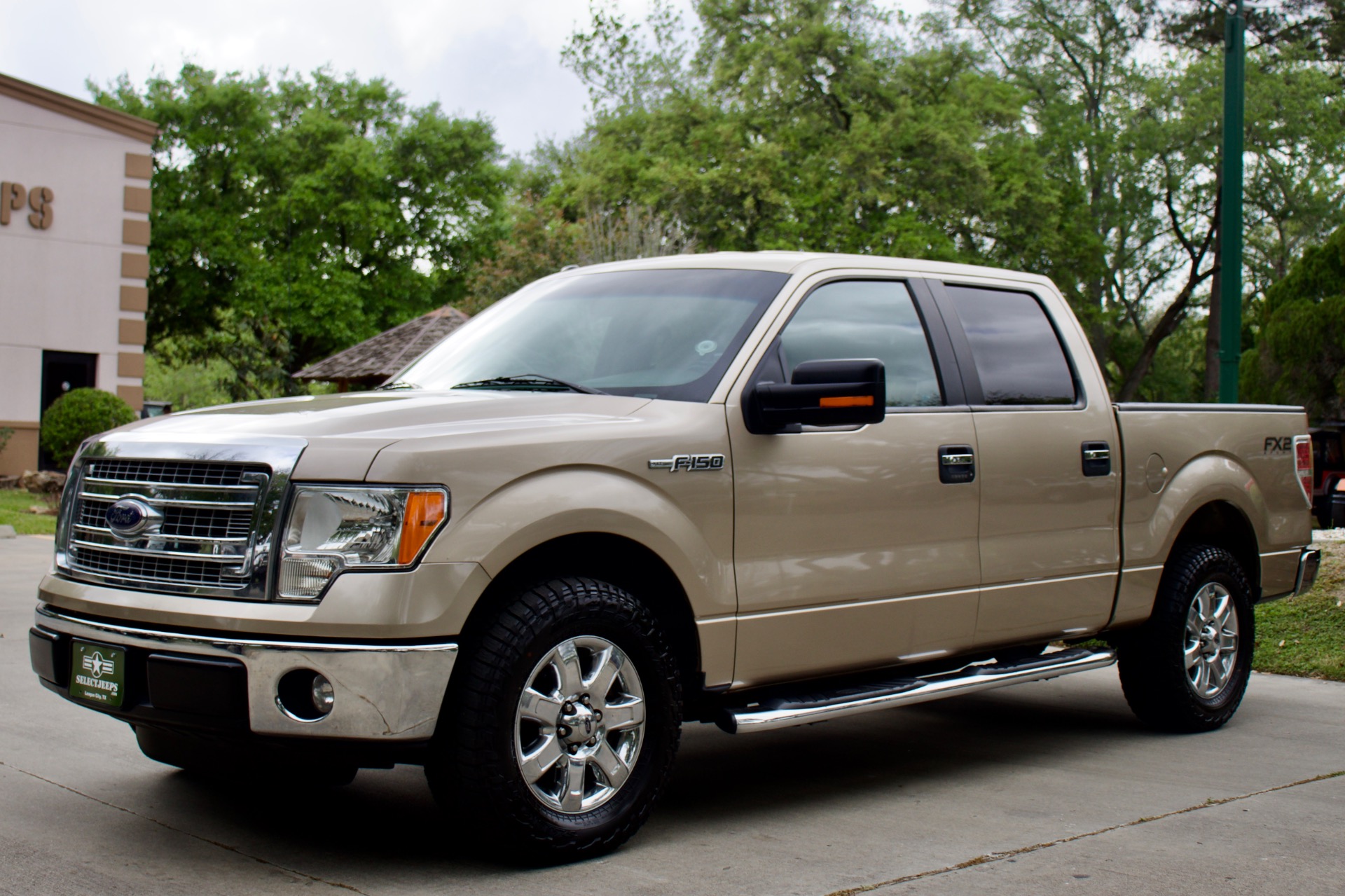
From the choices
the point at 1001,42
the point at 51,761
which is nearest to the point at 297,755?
the point at 51,761

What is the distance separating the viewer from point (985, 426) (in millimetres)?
5648

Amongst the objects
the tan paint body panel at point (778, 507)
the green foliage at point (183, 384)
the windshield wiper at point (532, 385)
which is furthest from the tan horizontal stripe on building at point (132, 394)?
the green foliage at point (183, 384)

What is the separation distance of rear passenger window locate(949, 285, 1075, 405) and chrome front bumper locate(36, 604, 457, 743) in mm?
2796

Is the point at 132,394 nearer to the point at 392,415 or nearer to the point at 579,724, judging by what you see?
the point at 392,415

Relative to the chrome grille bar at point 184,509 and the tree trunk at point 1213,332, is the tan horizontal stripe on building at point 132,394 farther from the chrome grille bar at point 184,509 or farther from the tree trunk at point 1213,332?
the tree trunk at point 1213,332

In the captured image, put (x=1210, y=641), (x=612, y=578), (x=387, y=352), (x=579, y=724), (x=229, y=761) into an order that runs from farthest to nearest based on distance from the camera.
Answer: (x=387, y=352) → (x=1210, y=641) → (x=612, y=578) → (x=229, y=761) → (x=579, y=724)

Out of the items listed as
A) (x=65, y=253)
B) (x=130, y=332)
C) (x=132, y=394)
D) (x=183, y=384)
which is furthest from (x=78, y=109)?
(x=183, y=384)

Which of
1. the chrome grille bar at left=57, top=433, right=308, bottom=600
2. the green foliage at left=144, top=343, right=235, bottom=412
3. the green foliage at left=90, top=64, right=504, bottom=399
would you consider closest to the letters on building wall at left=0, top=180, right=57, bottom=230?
the green foliage at left=90, top=64, right=504, bottom=399

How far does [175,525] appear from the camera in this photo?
4.23 metres

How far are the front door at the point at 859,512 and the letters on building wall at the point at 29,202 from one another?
2317 cm

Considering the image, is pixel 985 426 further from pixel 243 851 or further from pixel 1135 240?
pixel 1135 240

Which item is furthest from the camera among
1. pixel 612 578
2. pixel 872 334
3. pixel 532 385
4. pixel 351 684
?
pixel 872 334

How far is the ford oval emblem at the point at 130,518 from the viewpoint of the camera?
4285 mm

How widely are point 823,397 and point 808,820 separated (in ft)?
4.96
